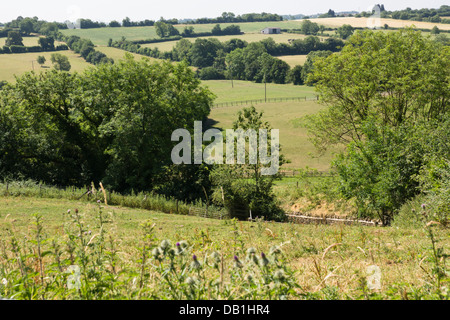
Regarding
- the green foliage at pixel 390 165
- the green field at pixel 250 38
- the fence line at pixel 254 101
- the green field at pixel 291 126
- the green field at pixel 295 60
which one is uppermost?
the green field at pixel 250 38

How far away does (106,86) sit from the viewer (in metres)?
35.0

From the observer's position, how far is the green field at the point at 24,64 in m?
104

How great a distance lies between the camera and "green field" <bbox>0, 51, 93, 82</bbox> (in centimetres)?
10362

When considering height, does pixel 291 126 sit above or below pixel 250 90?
above

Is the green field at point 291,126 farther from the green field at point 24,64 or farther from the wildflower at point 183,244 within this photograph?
the green field at point 24,64

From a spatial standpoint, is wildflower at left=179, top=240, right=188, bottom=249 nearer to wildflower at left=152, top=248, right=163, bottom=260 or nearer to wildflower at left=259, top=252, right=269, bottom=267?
wildflower at left=152, top=248, right=163, bottom=260

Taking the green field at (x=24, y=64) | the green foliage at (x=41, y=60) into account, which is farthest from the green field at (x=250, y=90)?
the green foliage at (x=41, y=60)

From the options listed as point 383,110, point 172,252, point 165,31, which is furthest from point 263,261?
point 165,31

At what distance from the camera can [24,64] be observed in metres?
113

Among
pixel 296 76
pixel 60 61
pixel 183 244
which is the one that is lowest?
pixel 296 76

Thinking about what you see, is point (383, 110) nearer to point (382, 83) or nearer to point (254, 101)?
point (382, 83)

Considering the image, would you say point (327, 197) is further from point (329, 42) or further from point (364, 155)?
point (329, 42)
